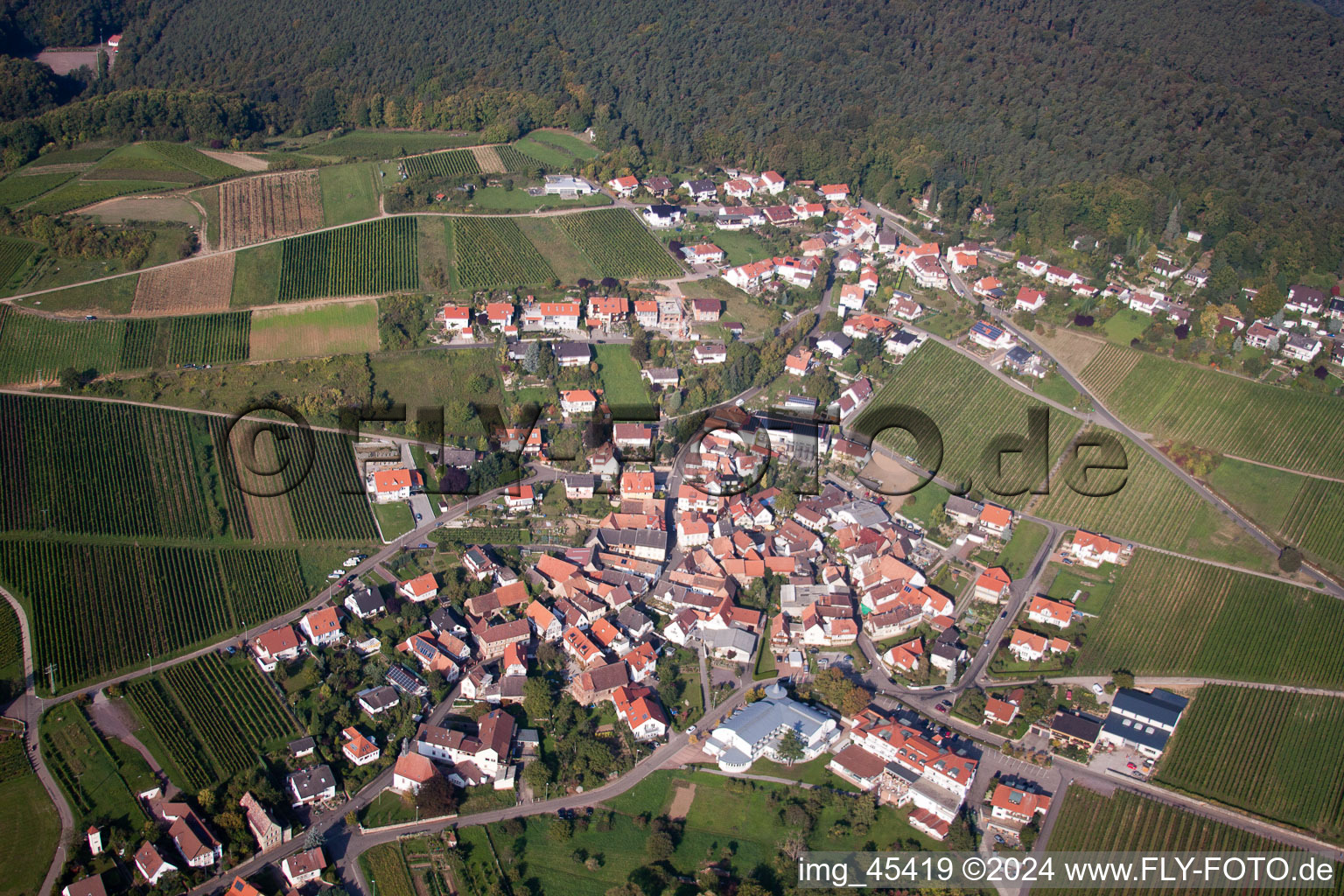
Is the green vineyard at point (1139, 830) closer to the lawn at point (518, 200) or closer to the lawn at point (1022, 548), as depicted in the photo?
the lawn at point (1022, 548)

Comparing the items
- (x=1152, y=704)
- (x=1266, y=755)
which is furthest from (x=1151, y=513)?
(x=1266, y=755)

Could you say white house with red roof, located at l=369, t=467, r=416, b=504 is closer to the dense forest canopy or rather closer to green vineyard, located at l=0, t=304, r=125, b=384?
green vineyard, located at l=0, t=304, r=125, b=384

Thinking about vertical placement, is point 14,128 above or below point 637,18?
below

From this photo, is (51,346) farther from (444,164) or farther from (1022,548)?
(1022,548)

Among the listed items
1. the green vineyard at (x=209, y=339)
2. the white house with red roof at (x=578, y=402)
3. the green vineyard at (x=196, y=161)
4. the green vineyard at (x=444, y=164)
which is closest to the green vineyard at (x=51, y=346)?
the green vineyard at (x=209, y=339)

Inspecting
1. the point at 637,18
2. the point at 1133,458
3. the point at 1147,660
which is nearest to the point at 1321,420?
the point at 1133,458

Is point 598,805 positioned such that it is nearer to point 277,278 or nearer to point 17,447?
point 17,447
